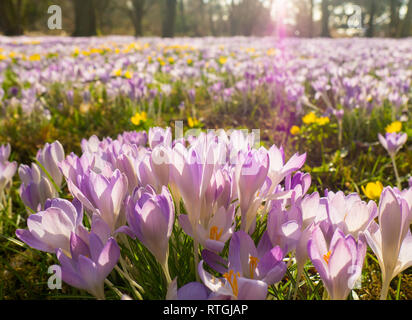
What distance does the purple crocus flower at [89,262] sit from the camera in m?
0.82

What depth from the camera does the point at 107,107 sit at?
3.87 metres

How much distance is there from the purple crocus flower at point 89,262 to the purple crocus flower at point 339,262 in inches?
17.0

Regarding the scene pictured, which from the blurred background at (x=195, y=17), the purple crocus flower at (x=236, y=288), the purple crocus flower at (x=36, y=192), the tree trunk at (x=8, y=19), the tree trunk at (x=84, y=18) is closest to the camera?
the purple crocus flower at (x=236, y=288)

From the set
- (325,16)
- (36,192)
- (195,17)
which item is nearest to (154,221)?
(36,192)

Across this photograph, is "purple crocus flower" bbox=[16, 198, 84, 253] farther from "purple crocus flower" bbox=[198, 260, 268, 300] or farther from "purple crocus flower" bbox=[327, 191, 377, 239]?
"purple crocus flower" bbox=[327, 191, 377, 239]

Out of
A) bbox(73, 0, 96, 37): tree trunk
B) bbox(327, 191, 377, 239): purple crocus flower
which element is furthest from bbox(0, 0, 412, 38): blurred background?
bbox(327, 191, 377, 239): purple crocus flower

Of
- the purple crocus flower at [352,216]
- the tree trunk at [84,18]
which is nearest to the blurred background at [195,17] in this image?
the tree trunk at [84,18]

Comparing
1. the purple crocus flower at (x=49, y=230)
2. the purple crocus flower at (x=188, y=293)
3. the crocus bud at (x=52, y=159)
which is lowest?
the purple crocus flower at (x=188, y=293)

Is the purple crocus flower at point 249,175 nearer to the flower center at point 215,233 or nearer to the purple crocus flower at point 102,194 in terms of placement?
the flower center at point 215,233

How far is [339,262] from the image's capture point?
0.78m

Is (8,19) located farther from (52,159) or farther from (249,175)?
(249,175)

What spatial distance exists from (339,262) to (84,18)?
19.5 metres

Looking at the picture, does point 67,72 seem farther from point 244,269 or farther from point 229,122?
point 244,269
